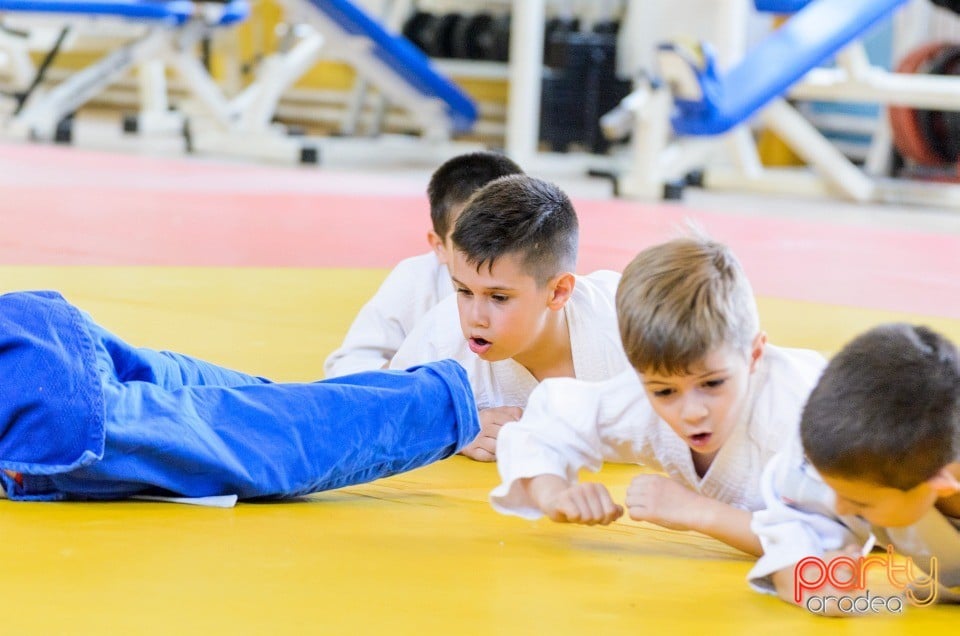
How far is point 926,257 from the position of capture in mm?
4840

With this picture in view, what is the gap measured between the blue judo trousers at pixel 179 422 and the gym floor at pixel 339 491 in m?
0.04

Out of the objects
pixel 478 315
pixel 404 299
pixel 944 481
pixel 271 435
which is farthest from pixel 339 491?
pixel 944 481

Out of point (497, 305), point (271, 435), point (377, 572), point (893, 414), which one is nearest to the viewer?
point (893, 414)

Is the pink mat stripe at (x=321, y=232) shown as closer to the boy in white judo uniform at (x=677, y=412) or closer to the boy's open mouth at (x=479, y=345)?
the boy's open mouth at (x=479, y=345)

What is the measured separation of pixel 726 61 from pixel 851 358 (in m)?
5.57

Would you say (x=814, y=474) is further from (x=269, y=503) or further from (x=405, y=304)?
(x=405, y=304)

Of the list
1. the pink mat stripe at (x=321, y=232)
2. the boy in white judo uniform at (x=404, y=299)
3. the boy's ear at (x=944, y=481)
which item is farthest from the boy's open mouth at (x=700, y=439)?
the pink mat stripe at (x=321, y=232)

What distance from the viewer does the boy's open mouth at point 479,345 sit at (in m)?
1.93

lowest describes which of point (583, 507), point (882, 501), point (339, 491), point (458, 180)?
point (339, 491)

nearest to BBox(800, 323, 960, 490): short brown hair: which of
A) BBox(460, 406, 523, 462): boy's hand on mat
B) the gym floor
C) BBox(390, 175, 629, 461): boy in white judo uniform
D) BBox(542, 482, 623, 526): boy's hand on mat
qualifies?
the gym floor

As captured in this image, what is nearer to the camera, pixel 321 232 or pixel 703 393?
pixel 703 393

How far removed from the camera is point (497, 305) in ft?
6.44

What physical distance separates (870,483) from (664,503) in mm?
312

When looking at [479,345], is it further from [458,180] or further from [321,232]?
[321,232]
